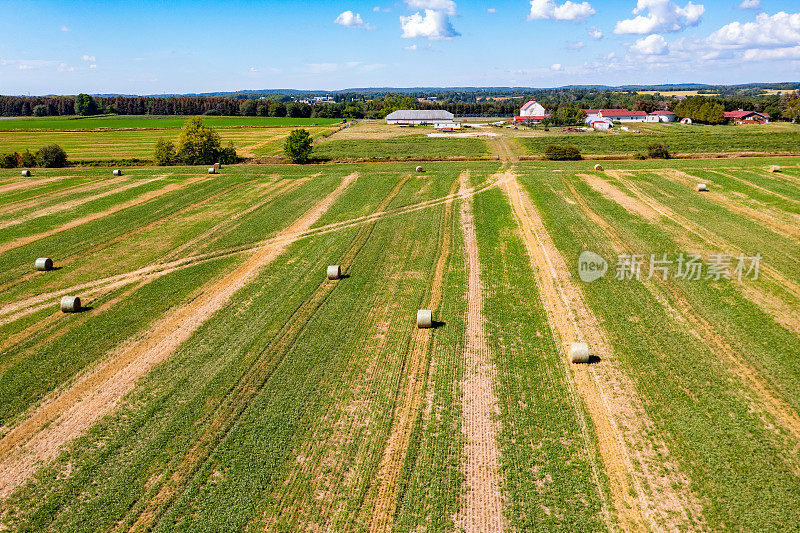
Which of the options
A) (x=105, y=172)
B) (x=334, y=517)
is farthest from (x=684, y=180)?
(x=105, y=172)

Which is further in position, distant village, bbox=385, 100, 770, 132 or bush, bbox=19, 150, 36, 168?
distant village, bbox=385, 100, 770, 132

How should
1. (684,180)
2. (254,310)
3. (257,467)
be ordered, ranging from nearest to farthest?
(257,467), (254,310), (684,180)

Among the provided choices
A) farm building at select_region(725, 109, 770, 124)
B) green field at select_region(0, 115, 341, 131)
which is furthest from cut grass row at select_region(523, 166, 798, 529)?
farm building at select_region(725, 109, 770, 124)

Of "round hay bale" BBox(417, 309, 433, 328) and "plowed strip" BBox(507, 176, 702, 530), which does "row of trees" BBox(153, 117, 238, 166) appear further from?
"plowed strip" BBox(507, 176, 702, 530)

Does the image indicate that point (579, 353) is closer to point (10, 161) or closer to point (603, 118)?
point (10, 161)

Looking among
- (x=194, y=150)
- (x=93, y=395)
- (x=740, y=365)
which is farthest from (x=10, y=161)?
(x=740, y=365)

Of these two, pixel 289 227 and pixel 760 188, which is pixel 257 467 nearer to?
pixel 289 227

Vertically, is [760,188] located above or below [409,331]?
above
